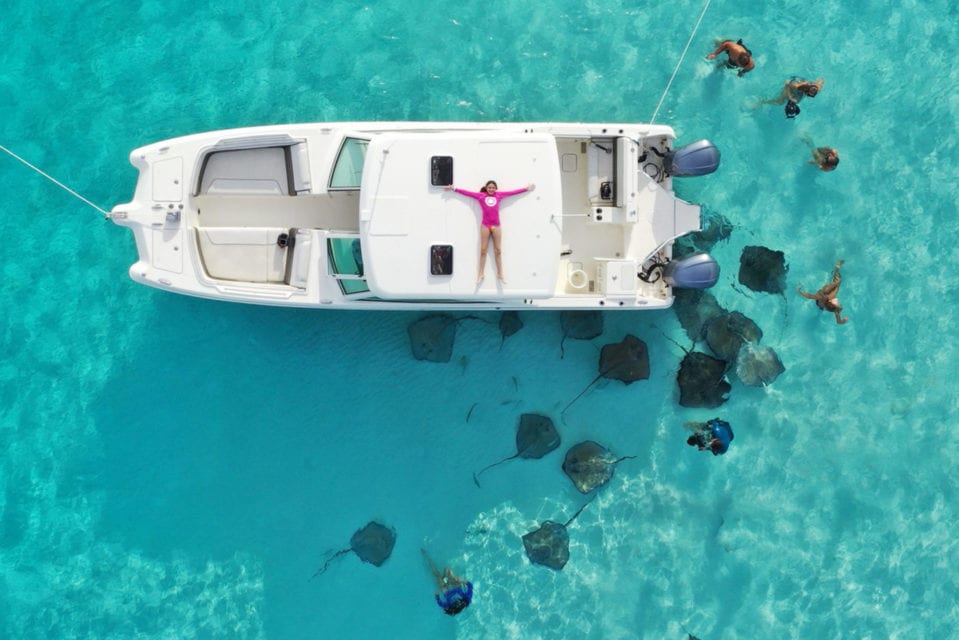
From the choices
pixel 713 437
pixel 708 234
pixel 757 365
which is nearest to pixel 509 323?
pixel 708 234

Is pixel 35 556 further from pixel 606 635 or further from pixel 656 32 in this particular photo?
pixel 656 32

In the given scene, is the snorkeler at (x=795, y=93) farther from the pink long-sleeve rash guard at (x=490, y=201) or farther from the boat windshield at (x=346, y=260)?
the boat windshield at (x=346, y=260)

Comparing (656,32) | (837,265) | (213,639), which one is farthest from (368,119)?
(213,639)

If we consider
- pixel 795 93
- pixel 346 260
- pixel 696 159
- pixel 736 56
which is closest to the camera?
pixel 346 260

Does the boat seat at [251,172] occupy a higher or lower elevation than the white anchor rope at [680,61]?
lower

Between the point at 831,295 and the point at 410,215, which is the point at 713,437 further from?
the point at 410,215

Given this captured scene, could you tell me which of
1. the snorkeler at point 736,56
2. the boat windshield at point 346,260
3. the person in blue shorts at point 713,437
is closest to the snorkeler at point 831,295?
Result: the person in blue shorts at point 713,437

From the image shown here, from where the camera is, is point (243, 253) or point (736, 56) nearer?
point (243, 253)
